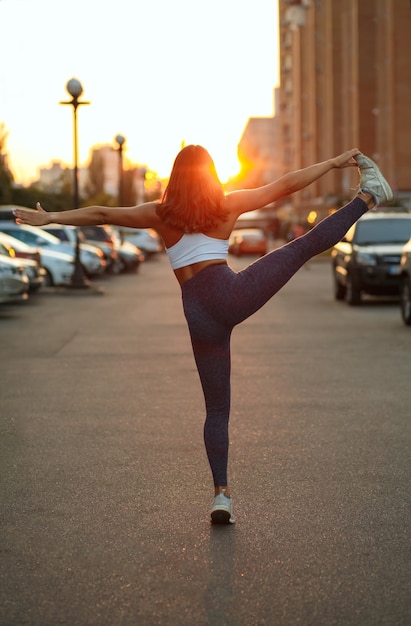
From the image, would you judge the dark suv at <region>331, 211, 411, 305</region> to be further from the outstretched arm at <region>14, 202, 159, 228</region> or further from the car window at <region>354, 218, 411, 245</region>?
the outstretched arm at <region>14, 202, 159, 228</region>

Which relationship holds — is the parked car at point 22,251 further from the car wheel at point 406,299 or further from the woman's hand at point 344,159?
the woman's hand at point 344,159

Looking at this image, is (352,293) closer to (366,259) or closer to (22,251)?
(366,259)

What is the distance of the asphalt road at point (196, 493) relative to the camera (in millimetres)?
4355

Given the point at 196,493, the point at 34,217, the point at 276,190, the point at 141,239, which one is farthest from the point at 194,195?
the point at 141,239

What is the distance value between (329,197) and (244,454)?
8568 cm

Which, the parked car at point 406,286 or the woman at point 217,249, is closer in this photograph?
Answer: the woman at point 217,249

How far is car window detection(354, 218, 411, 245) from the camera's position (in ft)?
76.5

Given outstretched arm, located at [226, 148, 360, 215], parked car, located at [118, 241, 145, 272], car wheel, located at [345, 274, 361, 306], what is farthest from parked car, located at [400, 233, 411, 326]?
parked car, located at [118, 241, 145, 272]

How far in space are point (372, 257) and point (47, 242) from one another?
12.9 metres

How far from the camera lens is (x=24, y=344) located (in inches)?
609

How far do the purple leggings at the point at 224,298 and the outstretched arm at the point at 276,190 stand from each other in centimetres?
24

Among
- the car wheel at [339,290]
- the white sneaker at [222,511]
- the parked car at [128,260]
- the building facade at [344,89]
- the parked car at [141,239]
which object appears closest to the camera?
the white sneaker at [222,511]

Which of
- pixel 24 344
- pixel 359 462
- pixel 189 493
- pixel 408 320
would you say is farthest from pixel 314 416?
pixel 408 320

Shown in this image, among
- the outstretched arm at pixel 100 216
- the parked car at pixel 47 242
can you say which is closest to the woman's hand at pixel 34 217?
the outstretched arm at pixel 100 216
